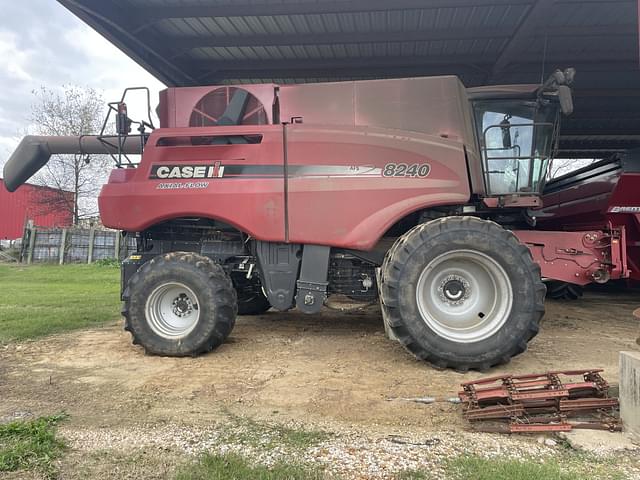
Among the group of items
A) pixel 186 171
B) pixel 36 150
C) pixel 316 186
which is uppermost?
pixel 36 150

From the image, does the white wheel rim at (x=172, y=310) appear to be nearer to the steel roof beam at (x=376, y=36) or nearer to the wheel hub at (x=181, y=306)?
the wheel hub at (x=181, y=306)

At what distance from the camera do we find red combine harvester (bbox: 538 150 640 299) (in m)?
8.01

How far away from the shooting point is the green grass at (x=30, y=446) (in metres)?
2.52

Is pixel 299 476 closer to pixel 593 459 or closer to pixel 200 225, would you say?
pixel 593 459

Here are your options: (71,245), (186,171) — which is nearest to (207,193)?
(186,171)

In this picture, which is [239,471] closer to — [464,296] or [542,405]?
[542,405]

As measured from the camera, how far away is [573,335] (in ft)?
19.5

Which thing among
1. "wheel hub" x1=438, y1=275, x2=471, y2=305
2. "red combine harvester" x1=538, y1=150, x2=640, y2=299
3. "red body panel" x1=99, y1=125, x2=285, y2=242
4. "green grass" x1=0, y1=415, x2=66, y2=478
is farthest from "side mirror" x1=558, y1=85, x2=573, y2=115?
"green grass" x1=0, y1=415, x2=66, y2=478

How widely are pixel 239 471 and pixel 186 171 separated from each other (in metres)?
3.61

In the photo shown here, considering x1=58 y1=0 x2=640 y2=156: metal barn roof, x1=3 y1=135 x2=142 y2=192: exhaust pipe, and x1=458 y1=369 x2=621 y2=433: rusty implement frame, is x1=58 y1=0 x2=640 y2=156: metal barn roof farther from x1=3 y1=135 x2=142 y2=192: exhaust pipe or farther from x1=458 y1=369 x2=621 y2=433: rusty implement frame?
x1=458 y1=369 x2=621 y2=433: rusty implement frame

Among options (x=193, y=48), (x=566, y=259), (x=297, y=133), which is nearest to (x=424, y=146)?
(x=297, y=133)

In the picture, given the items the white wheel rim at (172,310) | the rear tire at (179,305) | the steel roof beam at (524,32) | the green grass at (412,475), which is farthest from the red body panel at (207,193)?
the steel roof beam at (524,32)

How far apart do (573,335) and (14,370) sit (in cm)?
676

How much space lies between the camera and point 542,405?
122 inches
